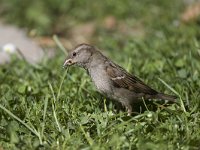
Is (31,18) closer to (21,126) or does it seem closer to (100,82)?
(100,82)

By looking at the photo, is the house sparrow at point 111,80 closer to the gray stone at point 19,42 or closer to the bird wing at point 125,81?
the bird wing at point 125,81

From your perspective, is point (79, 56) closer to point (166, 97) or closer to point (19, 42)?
point (166, 97)

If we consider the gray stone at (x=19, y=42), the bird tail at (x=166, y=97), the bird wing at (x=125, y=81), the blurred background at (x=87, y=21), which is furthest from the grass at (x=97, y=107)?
the gray stone at (x=19, y=42)

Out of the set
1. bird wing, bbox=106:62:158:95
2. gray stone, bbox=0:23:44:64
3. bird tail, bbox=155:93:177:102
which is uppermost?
gray stone, bbox=0:23:44:64

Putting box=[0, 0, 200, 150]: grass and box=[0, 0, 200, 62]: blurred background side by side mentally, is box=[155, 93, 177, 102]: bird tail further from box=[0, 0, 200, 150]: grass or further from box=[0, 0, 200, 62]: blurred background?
box=[0, 0, 200, 62]: blurred background

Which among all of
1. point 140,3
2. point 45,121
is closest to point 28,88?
point 45,121

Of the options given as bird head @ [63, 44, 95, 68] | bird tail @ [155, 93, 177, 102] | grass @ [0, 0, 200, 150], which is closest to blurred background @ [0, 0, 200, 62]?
grass @ [0, 0, 200, 150]

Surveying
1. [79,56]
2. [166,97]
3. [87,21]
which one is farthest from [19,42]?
[166,97]
